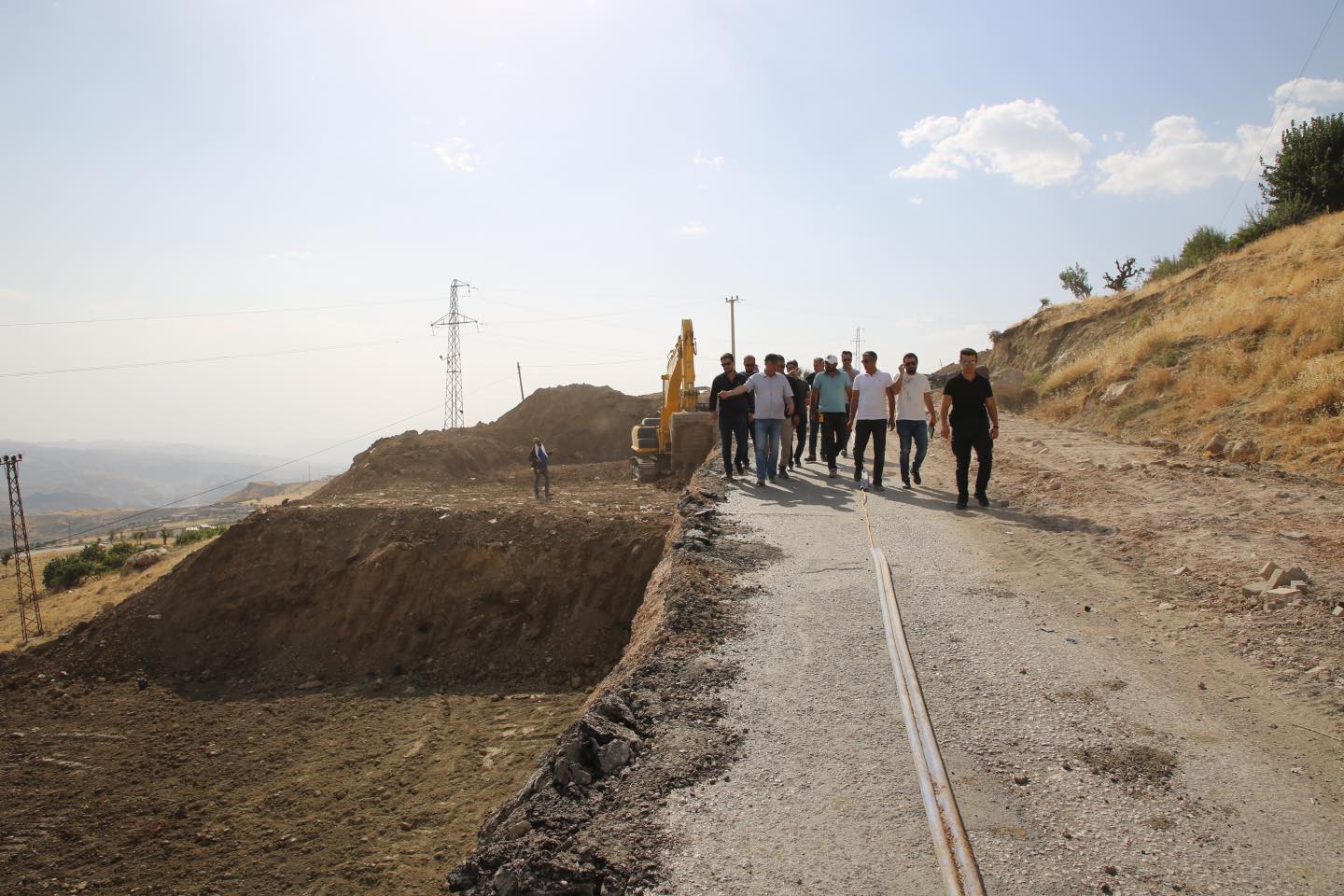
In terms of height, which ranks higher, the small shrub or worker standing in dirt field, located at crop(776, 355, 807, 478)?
worker standing in dirt field, located at crop(776, 355, 807, 478)

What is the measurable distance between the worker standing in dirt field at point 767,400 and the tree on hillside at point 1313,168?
26.6 metres

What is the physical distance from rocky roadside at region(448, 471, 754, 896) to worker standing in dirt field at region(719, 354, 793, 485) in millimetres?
5452

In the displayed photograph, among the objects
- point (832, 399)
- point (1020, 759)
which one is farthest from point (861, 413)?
point (1020, 759)

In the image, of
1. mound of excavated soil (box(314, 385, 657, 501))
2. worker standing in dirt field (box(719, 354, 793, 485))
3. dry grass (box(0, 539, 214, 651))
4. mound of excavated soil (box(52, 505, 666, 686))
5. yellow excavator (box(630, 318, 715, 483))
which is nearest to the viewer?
worker standing in dirt field (box(719, 354, 793, 485))

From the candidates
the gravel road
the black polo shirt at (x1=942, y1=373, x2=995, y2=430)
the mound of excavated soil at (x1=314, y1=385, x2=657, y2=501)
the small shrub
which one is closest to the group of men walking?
the black polo shirt at (x1=942, y1=373, x2=995, y2=430)

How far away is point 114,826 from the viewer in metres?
8.49

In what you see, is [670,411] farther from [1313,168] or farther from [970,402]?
[1313,168]

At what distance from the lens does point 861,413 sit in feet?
33.5

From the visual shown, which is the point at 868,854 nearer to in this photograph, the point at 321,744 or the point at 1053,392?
the point at 321,744

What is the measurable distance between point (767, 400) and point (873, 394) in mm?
1363

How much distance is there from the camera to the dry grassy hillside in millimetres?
11438

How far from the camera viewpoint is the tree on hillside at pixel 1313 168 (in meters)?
27.2

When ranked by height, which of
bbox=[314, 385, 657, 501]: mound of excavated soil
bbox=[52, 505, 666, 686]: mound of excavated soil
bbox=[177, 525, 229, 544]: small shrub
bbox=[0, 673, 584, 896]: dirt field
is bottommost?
bbox=[177, 525, 229, 544]: small shrub

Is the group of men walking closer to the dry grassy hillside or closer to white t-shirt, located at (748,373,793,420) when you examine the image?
white t-shirt, located at (748,373,793,420)
